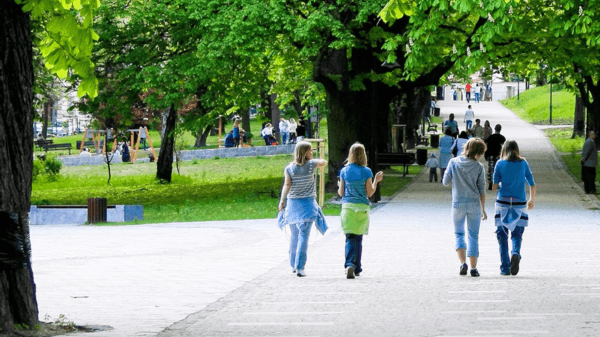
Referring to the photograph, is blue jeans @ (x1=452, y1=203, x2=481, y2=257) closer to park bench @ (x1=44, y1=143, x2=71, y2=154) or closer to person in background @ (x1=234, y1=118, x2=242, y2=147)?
person in background @ (x1=234, y1=118, x2=242, y2=147)

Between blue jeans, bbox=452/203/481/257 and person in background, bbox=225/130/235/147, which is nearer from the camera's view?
blue jeans, bbox=452/203/481/257

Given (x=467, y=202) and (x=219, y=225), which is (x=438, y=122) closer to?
(x=219, y=225)

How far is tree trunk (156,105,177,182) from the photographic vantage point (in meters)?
36.9

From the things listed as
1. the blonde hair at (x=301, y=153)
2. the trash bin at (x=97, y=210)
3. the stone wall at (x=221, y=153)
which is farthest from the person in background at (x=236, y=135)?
the blonde hair at (x=301, y=153)

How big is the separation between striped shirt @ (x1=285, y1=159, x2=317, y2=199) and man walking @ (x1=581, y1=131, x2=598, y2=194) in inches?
567

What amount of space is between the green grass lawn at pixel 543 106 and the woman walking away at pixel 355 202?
55087 mm

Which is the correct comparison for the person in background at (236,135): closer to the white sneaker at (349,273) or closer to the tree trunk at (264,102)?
the tree trunk at (264,102)

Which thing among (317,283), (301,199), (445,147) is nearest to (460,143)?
(445,147)

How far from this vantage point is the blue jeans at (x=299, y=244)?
12.4m

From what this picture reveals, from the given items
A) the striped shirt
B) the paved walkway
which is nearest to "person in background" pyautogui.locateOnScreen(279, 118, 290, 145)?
the paved walkway

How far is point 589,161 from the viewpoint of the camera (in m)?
25.8

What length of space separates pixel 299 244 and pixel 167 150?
2532 cm

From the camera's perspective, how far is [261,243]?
A: 16391mm

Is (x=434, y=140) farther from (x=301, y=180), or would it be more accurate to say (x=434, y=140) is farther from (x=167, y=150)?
(x=301, y=180)
